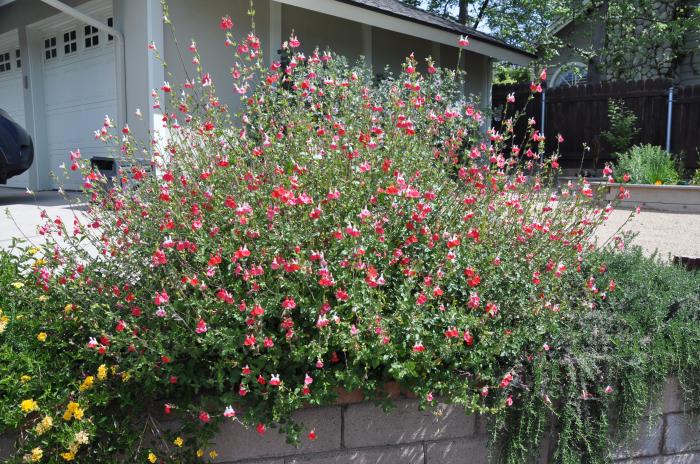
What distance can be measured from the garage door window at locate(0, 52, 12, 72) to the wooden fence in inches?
342

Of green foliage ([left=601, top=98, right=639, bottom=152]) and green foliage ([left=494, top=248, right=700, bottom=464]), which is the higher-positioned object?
green foliage ([left=601, top=98, right=639, bottom=152])

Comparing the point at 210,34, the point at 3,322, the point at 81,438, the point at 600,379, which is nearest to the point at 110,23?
the point at 210,34

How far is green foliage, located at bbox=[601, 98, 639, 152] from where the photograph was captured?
11391 mm

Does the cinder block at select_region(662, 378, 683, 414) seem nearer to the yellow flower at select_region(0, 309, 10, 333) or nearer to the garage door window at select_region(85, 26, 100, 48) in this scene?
the yellow flower at select_region(0, 309, 10, 333)

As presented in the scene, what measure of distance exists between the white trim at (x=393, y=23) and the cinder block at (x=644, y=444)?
21.8 feet

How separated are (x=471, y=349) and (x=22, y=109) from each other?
10.2m

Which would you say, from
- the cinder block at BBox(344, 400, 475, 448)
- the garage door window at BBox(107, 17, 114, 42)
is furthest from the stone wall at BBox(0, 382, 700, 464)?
the garage door window at BBox(107, 17, 114, 42)

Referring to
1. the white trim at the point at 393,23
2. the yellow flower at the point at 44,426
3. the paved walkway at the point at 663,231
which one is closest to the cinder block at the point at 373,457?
the yellow flower at the point at 44,426

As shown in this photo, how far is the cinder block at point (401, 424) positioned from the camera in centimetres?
252

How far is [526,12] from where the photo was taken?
60.2ft

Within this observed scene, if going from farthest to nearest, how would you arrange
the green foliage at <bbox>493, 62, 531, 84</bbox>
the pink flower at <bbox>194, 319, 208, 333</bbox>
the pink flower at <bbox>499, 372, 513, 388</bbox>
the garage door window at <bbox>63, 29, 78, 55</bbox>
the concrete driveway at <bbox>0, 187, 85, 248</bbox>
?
the green foliage at <bbox>493, 62, 531, 84</bbox> < the garage door window at <bbox>63, 29, 78, 55</bbox> < the concrete driveway at <bbox>0, 187, 85, 248</bbox> < the pink flower at <bbox>499, 372, 513, 388</bbox> < the pink flower at <bbox>194, 319, 208, 333</bbox>

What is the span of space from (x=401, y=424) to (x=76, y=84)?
8657 millimetres

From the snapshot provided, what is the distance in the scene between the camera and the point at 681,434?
2900mm

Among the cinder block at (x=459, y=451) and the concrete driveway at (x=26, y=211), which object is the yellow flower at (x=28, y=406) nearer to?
the cinder block at (x=459, y=451)
